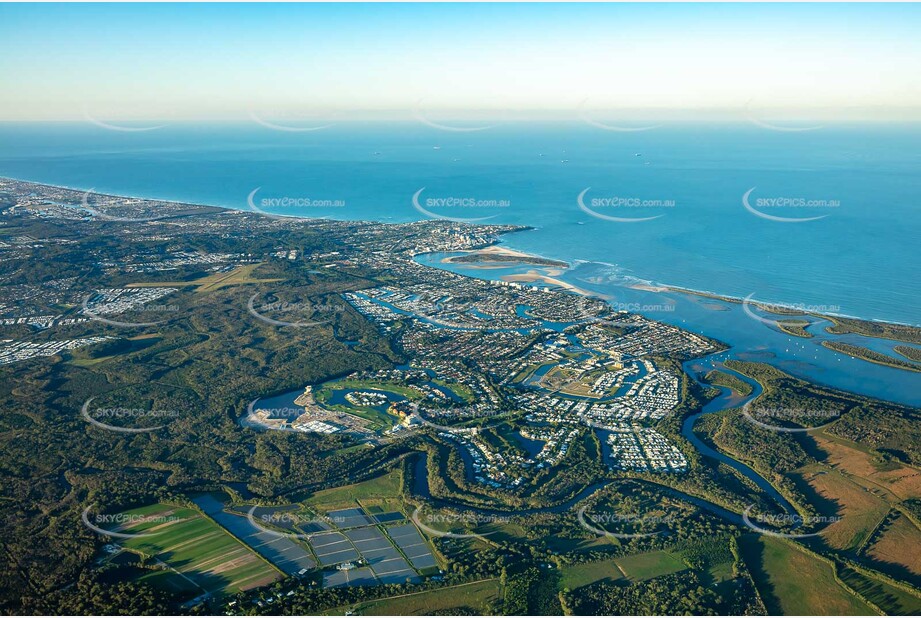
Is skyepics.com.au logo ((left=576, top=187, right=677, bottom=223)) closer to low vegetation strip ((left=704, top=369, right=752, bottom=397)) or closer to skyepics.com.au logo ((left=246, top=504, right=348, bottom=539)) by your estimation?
low vegetation strip ((left=704, top=369, right=752, bottom=397))

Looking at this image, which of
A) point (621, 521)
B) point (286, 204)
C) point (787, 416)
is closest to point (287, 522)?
point (621, 521)

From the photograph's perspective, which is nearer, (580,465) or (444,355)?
(580,465)

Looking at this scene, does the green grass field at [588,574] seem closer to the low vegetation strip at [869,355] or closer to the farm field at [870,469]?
the farm field at [870,469]

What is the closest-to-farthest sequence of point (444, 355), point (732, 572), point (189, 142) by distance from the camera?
point (732, 572) < point (444, 355) < point (189, 142)

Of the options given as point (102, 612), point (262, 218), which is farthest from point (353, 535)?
point (262, 218)

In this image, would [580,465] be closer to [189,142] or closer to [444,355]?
[444,355]

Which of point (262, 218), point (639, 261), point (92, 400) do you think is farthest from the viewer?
point (262, 218)
